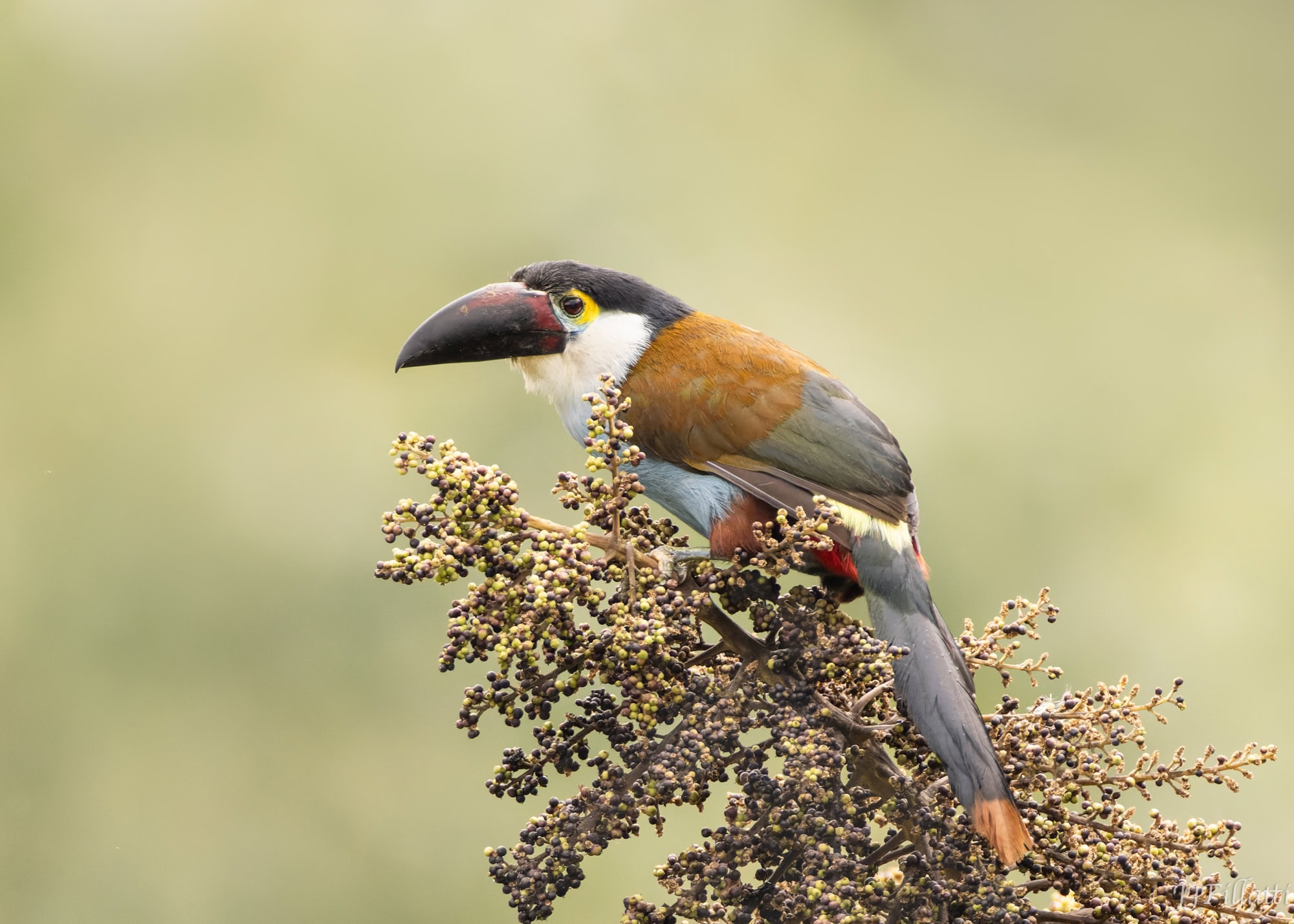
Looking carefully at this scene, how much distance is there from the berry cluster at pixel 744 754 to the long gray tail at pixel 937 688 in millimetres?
44

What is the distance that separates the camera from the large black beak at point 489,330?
6.25 feet

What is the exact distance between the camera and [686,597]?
1.42m

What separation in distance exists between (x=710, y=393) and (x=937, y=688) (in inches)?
25.0

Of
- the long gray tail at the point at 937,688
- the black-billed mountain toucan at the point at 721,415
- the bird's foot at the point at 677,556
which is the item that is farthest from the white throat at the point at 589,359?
the long gray tail at the point at 937,688

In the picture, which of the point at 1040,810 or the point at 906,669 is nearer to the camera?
the point at 1040,810

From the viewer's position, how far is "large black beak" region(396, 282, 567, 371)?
190cm

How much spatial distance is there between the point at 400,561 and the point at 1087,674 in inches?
106

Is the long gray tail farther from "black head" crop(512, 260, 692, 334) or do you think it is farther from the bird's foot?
"black head" crop(512, 260, 692, 334)

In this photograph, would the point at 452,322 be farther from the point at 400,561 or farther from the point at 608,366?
the point at 400,561

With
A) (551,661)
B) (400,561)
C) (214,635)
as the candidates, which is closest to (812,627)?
(551,661)

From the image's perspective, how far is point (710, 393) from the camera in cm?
191

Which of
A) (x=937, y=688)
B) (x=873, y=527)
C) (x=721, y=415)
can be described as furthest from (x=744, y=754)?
(x=721, y=415)

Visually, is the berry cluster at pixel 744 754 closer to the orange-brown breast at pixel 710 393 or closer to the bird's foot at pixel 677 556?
the bird's foot at pixel 677 556

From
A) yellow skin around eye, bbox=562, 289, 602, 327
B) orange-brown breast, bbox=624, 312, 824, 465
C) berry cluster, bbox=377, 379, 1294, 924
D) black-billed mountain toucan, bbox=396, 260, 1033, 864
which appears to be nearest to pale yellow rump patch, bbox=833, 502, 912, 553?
black-billed mountain toucan, bbox=396, 260, 1033, 864
